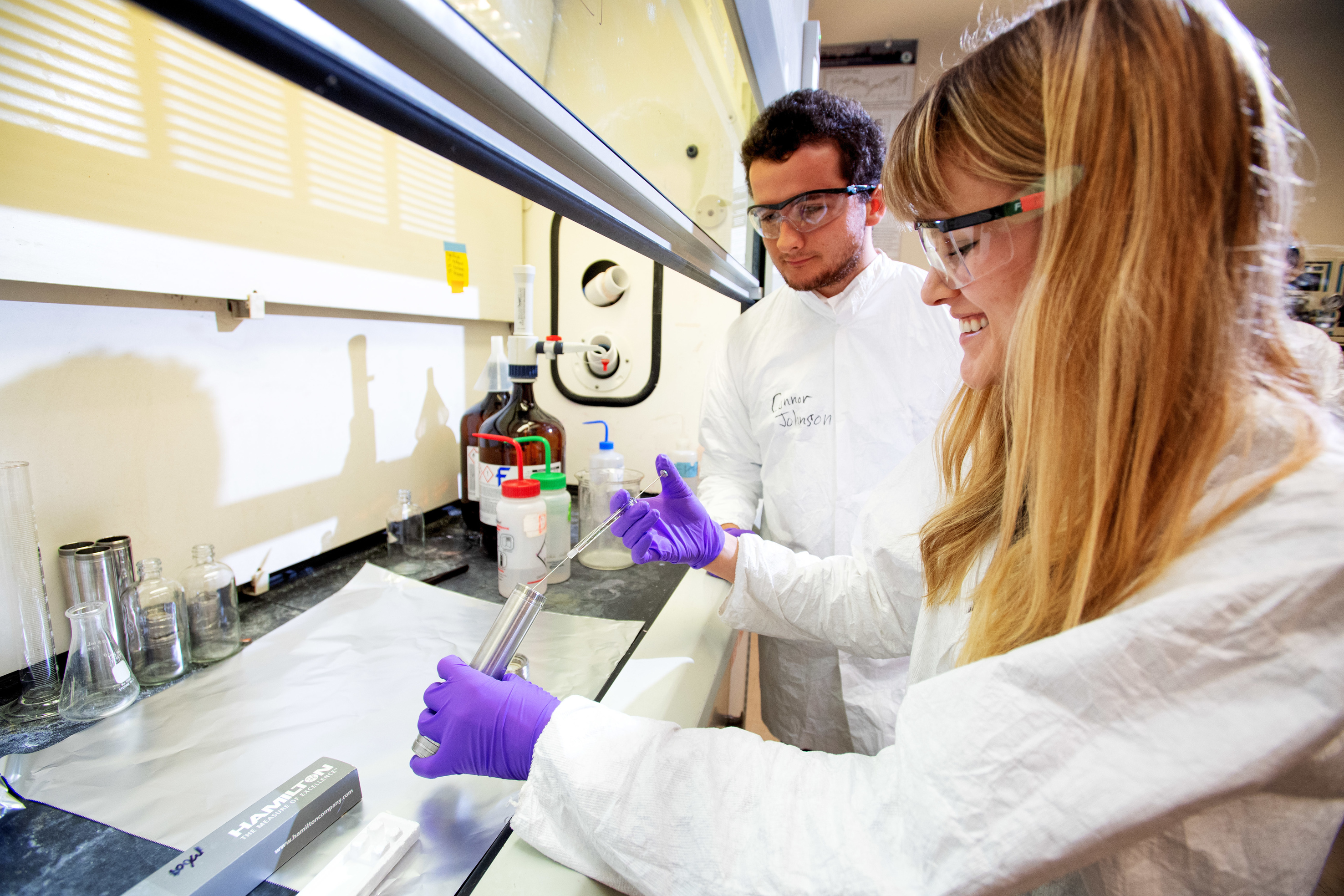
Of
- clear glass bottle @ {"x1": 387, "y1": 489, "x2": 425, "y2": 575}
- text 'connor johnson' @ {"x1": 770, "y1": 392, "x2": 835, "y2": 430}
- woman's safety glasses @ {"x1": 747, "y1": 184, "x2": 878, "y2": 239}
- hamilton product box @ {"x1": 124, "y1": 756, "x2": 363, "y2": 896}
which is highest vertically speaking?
woman's safety glasses @ {"x1": 747, "y1": 184, "x2": 878, "y2": 239}

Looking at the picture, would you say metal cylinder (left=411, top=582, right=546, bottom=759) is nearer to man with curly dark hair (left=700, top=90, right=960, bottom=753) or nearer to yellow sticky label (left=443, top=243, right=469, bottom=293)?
man with curly dark hair (left=700, top=90, right=960, bottom=753)

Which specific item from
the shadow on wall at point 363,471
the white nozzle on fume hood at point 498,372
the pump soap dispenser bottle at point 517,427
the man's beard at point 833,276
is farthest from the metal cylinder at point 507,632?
the man's beard at point 833,276

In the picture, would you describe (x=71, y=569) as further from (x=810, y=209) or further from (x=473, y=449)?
(x=810, y=209)

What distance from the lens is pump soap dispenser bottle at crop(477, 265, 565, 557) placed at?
3.81 ft

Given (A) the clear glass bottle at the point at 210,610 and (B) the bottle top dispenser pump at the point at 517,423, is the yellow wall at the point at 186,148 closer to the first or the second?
(B) the bottle top dispenser pump at the point at 517,423

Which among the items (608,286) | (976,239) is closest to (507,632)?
(976,239)

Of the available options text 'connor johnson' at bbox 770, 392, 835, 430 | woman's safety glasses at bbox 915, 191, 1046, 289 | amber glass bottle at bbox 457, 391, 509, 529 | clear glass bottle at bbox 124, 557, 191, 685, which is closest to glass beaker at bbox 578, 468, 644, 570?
amber glass bottle at bbox 457, 391, 509, 529

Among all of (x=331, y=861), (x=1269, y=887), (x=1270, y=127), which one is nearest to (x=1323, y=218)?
(x=1270, y=127)

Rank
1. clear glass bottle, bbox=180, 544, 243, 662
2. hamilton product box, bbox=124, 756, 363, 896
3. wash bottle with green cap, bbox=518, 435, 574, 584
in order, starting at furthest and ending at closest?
wash bottle with green cap, bbox=518, 435, 574, 584, clear glass bottle, bbox=180, 544, 243, 662, hamilton product box, bbox=124, 756, 363, 896

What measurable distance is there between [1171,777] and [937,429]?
518 mm

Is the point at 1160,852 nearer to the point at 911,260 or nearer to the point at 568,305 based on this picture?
the point at 568,305

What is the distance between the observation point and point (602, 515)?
1293mm

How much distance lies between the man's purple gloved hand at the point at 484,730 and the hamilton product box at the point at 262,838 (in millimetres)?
71

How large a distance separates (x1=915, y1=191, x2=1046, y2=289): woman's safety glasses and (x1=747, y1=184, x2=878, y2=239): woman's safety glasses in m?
0.61
